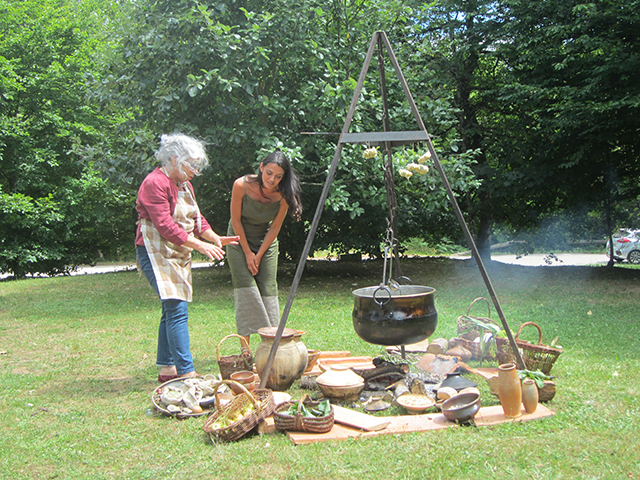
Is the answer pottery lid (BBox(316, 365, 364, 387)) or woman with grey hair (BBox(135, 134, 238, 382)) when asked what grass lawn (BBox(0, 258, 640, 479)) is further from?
woman with grey hair (BBox(135, 134, 238, 382))

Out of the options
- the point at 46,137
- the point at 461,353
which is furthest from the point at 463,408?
the point at 46,137

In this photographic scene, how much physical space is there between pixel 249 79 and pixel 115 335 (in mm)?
4433

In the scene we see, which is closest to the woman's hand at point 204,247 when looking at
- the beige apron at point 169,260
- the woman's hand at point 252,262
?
the beige apron at point 169,260

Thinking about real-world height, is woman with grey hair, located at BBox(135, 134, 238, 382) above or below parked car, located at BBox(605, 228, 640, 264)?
above

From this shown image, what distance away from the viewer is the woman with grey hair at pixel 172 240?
3631 millimetres

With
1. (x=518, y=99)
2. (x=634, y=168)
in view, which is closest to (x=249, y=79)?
(x=518, y=99)

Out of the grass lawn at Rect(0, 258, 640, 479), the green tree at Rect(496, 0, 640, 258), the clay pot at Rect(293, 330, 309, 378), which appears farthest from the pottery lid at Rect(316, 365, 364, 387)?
the green tree at Rect(496, 0, 640, 258)

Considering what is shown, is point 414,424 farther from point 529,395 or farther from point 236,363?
point 236,363

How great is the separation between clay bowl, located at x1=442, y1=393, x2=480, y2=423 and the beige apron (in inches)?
77.1

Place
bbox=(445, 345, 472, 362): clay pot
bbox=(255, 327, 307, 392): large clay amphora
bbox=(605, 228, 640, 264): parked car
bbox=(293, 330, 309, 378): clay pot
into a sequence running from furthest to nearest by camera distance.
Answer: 1. bbox=(605, 228, 640, 264): parked car
2. bbox=(445, 345, 472, 362): clay pot
3. bbox=(293, 330, 309, 378): clay pot
4. bbox=(255, 327, 307, 392): large clay amphora

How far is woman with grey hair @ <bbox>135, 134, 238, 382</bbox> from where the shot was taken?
3.63 m

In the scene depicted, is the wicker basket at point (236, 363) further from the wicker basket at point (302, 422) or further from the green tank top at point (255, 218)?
the wicker basket at point (302, 422)

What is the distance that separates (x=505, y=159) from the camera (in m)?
11.2

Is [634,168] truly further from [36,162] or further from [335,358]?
[36,162]
